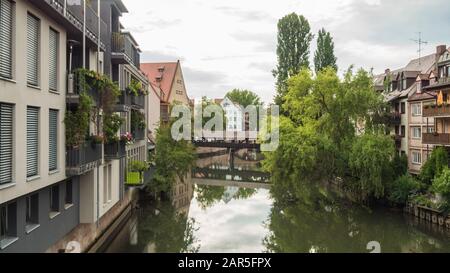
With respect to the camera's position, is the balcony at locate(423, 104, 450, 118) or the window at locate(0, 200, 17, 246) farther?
the balcony at locate(423, 104, 450, 118)

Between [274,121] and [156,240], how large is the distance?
1466cm

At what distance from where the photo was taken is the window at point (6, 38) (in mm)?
10164

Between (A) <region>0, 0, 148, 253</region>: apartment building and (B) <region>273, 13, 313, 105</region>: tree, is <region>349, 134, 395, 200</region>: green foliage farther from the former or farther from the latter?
(B) <region>273, 13, 313, 105</region>: tree

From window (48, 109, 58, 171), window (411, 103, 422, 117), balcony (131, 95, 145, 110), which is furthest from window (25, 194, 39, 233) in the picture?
window (411, 103, 422, 117)

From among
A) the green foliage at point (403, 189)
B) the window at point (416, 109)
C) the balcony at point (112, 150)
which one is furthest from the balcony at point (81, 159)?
the window at point (416, 109)

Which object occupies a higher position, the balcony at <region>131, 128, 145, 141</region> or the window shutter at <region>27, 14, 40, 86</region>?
the window shutter at <region>27, 14, 40, 86</region>

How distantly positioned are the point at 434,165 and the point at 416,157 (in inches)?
301

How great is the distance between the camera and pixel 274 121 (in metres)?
33.2

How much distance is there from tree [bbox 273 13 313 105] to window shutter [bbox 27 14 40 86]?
39.3 metres

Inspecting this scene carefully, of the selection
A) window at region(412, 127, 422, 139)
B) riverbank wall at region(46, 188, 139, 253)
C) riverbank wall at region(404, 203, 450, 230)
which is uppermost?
window at region(412, 127, 422, 139)

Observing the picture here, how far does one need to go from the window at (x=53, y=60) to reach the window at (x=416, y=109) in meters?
30.7

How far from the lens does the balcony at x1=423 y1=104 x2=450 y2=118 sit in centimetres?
2938

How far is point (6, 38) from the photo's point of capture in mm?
10398

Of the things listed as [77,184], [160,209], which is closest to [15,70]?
[77,184]
